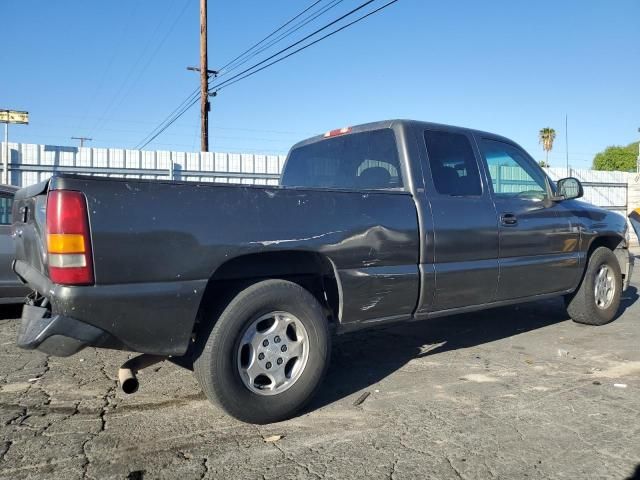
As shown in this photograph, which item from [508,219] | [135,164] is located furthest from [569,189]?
[135,164]

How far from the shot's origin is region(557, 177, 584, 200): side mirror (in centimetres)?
536

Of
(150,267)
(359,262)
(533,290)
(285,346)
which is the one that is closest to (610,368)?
(533,290)

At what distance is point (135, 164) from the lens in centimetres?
1237

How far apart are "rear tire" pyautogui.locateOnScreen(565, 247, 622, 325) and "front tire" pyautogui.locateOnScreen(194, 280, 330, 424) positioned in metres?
3.65

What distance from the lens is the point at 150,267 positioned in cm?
295

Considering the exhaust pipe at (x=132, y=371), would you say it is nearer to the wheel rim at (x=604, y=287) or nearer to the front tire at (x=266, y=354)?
the front tire at (x=266, y=354)

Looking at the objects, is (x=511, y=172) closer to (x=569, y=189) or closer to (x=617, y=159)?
(x=569, y=189)

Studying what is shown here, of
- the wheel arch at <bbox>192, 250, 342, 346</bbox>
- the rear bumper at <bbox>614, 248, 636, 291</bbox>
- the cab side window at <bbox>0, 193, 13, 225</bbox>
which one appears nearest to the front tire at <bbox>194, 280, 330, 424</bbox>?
the wheel arch at <bbox>192, 250, 342, 346</bbox>

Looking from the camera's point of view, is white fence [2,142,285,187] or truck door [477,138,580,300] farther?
white fence [2,142,285,187]

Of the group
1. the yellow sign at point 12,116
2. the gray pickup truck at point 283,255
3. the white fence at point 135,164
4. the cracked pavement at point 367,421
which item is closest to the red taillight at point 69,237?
the gray pickup truck at point 283,255

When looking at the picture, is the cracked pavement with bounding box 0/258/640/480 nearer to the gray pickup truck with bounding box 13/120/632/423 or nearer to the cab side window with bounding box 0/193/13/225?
the gray pickup truck with bounding box 13/120/632/423

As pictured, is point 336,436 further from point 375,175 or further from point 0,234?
point 0,234

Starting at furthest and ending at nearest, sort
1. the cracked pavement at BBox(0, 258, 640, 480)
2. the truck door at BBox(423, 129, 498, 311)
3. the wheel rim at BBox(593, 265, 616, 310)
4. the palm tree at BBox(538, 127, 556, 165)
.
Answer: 1. the palm tree at BBox(538, 127, 556, 165)
2. the wheel rim at BBox(593, 265, 616, 310)
3. the truck door at BBox(423, 129, 498, 311)
4. the cracked pavement at BBox(0, 258, 640, 480)

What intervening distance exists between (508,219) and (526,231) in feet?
0.94
